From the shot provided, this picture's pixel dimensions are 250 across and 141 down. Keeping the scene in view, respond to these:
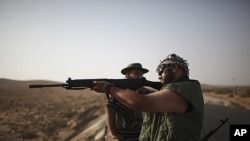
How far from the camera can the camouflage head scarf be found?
2625 mm

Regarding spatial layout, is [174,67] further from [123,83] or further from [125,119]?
[125,119]

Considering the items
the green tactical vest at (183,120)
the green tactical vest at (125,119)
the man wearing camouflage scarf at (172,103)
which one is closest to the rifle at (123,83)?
the man wearing camouflage scarf at (172,103)

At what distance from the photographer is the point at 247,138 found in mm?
6145

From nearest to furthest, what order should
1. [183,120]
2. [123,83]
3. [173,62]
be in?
[183,120] → [173,62] → [123,83]

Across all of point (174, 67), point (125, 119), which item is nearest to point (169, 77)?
point (174, 67)

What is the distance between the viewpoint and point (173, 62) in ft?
8.59

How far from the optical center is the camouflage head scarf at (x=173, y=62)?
2625mm

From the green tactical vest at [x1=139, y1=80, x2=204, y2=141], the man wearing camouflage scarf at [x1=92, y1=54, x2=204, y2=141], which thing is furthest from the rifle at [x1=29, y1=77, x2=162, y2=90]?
the green tactical vest at [x1=139, y1=80, x2=204, y2=141]

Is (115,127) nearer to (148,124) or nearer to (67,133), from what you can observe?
(148,124)

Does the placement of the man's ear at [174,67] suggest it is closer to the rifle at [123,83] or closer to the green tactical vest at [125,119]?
the rifle at [123,83]

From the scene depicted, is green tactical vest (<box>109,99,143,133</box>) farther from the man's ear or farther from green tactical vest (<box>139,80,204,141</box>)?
the man's ear

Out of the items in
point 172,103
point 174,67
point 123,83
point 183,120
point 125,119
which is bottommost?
point 125,119

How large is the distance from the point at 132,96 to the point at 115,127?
185 cm

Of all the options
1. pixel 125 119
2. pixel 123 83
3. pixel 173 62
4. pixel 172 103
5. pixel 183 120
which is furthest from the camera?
pixel 125 119
